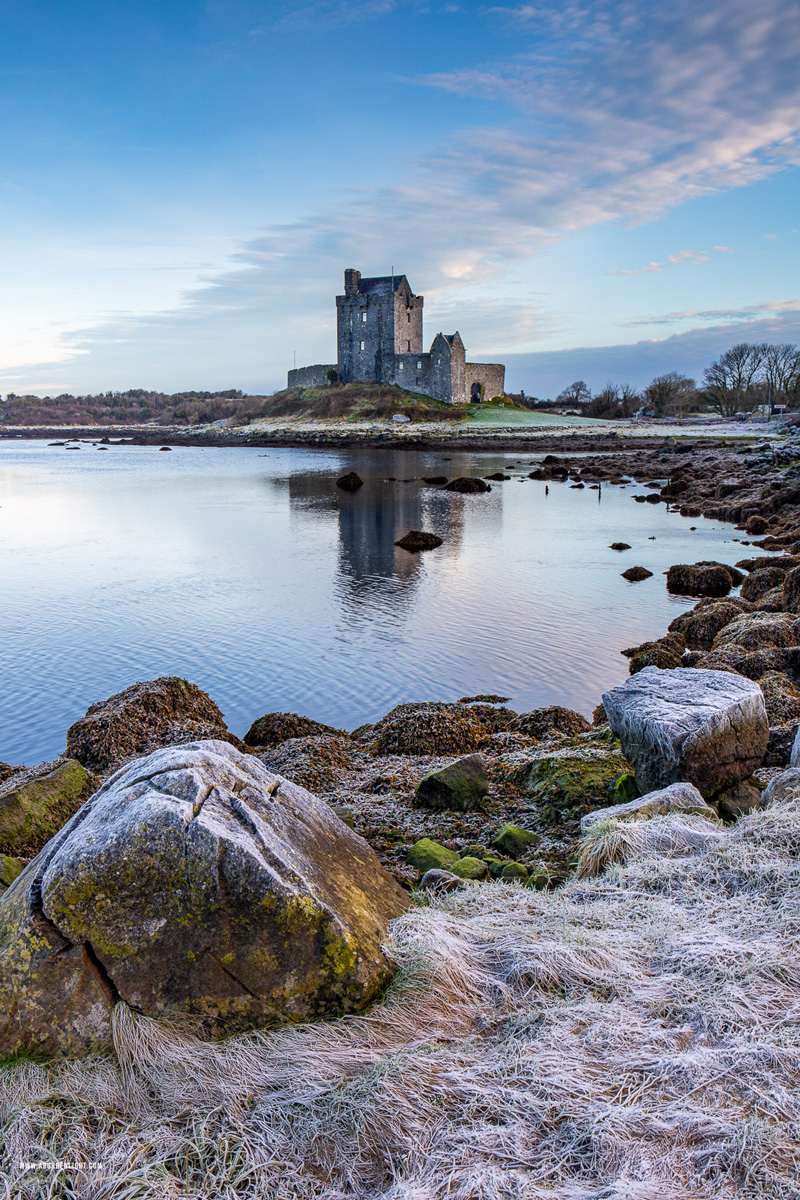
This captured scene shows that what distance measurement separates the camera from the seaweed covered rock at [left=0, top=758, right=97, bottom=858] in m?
5.17

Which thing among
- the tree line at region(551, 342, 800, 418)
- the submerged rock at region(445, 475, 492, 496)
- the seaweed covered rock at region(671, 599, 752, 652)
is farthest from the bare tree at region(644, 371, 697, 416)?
the seaweed covered rock at region(671, 599, 752, 652)

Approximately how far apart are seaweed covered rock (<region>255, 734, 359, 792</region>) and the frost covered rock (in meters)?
2.76

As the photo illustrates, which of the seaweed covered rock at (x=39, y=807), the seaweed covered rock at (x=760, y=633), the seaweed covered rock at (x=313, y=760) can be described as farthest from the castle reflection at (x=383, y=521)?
the seaweed covered rock at (x=39, y=807)

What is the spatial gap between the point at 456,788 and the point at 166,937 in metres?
3.27

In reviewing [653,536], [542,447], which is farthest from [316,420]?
[653,536]

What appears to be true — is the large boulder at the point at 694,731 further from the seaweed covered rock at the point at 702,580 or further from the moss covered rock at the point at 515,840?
the seaweed covered rock at the point at 702,580

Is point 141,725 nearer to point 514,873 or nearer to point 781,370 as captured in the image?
point 514,873

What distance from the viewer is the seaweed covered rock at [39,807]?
5168mm

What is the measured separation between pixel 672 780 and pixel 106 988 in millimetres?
3678

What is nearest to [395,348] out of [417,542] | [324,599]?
[417,542]

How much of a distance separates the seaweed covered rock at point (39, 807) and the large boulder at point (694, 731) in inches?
161

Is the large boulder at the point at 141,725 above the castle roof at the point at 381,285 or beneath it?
beneath

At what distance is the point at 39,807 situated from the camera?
5457mm

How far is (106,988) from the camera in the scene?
313 centimetres
